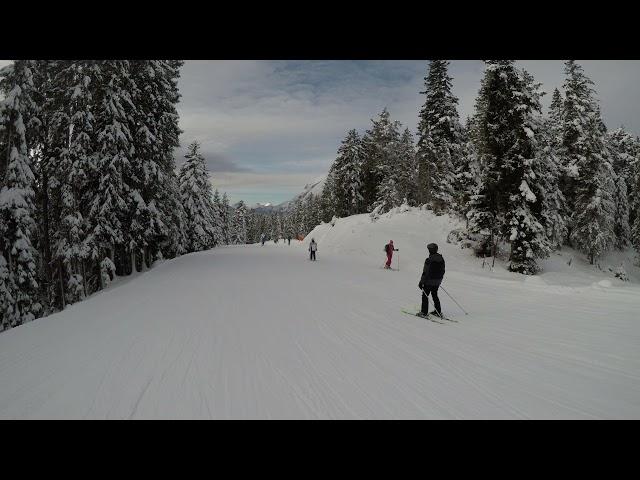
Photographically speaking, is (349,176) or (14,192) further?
(349,176)

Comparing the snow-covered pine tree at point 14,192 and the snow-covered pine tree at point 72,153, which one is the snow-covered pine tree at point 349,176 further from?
the snow-covered pine tree at point 14,192

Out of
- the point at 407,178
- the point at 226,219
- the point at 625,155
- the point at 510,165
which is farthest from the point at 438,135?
the point at 226,219

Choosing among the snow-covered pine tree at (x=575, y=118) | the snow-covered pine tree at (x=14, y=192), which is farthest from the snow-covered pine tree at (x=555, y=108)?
the snow-covered pine tree at (x=14, y=192)

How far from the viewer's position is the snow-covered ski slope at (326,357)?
13.4 ft

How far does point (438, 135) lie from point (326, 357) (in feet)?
114

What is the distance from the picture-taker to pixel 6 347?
6.96 metres

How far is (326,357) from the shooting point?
5.76m

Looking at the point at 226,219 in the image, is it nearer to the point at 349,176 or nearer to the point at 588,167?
the point at 349,176

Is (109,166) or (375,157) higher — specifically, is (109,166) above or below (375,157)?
below

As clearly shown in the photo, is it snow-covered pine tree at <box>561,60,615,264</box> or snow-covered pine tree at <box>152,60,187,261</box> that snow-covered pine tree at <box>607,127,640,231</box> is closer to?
snow-covered pine tree at <box>561,60,615,264</box>

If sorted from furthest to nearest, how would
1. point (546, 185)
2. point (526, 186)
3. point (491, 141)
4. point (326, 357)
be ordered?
point (491, 141), point (546, 185), point (526, 186), point (326, 357)

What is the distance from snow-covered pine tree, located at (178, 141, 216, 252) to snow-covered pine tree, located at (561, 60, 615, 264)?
39236 mm
